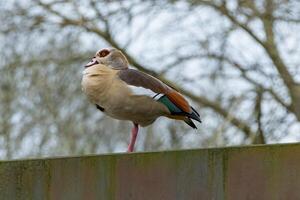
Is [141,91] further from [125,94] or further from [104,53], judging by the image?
[104,53]

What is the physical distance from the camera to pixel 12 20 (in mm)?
15469

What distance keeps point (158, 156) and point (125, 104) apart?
0.57 m

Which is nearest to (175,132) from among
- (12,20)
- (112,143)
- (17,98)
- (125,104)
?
(112,143)

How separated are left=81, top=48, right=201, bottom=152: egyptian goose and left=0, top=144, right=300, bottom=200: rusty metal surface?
0.49 meters

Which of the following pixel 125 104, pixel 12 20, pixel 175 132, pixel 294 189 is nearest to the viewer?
pixel 294 189

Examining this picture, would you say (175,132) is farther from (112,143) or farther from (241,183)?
(241,183)

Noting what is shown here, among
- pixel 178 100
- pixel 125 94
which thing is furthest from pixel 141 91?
pixel 178 100

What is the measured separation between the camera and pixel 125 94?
5.43m

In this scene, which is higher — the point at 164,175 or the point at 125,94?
the point at 125,94

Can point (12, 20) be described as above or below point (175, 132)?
above

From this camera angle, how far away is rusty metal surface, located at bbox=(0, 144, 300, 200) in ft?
15.6

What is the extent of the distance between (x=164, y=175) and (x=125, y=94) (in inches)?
26.3

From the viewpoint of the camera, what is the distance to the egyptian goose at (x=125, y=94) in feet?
17.7

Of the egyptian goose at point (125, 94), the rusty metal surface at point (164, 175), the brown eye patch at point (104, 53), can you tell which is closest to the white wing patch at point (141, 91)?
the egyptian goose at point (125, 94)
